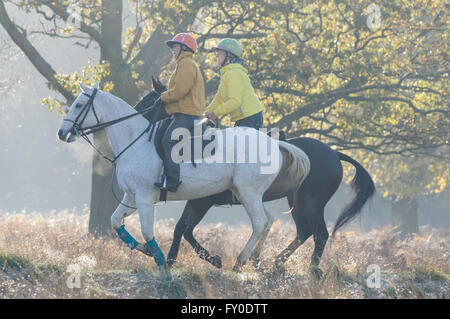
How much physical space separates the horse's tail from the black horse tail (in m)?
1.12

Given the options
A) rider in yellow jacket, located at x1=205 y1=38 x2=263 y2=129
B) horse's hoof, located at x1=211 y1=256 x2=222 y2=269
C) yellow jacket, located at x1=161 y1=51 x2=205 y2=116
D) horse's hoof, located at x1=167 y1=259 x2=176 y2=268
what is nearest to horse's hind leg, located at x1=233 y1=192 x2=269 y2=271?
horse's hoof, located at x1=211 y1=256 x2=222 y2=269

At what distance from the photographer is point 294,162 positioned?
28.0ft

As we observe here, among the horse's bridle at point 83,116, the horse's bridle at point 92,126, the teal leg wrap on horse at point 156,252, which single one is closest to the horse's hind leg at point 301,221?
the teal leg wrap on horse at point 156,252

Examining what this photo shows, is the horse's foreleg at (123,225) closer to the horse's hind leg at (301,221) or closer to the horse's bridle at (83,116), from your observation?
the horse's bridle at (83,116)

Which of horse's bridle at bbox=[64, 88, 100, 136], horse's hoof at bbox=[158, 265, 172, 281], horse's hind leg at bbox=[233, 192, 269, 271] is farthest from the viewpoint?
horse's hind leg at bbox=[233, 192, 269, 271]

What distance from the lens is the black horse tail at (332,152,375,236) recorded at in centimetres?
961

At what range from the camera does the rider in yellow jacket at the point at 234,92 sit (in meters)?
8.35

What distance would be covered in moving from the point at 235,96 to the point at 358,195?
2.89 metres

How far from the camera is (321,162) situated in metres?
9.01

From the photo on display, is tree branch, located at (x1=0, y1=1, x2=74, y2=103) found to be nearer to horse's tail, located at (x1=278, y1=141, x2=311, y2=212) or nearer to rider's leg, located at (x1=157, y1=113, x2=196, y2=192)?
rider's leg, located at (x1=157, y1=113, x2=196, y2=192)

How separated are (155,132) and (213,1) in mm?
5588

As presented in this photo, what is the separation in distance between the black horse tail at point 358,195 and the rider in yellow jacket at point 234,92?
1.85 m
